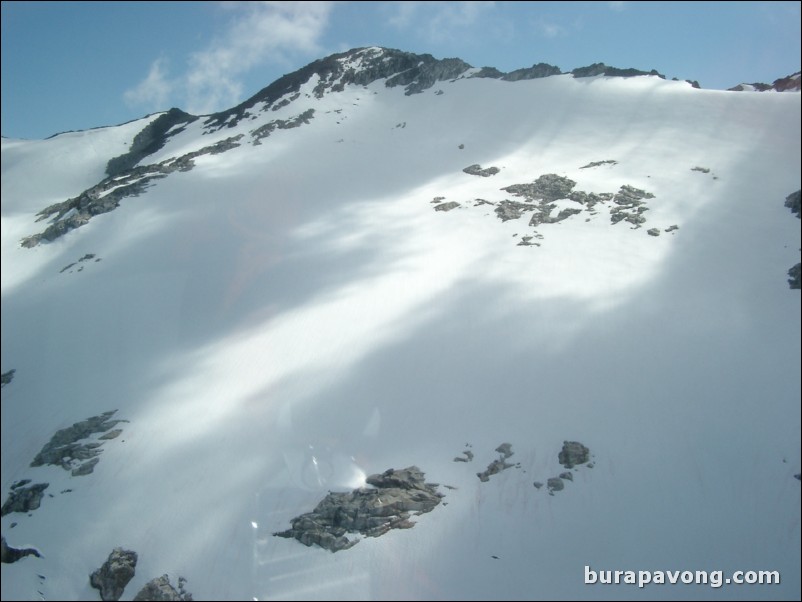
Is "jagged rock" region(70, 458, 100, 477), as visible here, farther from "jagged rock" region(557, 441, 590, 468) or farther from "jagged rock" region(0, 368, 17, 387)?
"jagged rock" region(557, 441, 590, 468)

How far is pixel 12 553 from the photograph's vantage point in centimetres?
1455

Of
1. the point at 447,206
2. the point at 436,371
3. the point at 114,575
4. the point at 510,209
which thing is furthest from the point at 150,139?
the point at 114,575

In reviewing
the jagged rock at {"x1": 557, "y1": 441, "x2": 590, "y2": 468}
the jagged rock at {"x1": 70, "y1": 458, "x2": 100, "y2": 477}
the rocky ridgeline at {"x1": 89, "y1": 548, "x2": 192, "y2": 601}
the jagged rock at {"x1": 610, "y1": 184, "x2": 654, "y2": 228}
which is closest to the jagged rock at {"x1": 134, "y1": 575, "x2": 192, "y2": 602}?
the rocky ridgeline at {"x1": 89, "y1": 548, "x2": 192, "y2": 601}

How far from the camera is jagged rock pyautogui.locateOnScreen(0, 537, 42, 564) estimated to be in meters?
14.4

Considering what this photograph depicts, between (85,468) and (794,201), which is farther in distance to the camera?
(794,201)

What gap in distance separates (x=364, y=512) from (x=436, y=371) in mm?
6372

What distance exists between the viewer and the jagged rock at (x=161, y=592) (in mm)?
13117

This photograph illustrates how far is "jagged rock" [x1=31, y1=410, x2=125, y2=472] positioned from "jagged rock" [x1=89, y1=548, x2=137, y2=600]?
5.14 metres

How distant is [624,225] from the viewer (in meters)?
27.7

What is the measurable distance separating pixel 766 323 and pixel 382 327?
47.9 ft

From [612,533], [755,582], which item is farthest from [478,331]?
[755,582]

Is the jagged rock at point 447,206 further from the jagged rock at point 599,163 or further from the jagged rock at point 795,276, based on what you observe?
the jagged rock at point 795,276

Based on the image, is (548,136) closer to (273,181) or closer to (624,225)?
(624,225)

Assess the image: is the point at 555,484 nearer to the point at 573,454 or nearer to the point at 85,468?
the point at 573,454
